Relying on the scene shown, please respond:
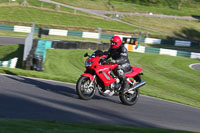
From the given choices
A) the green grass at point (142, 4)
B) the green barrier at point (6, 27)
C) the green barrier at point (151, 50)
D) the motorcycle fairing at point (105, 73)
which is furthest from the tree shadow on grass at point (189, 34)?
the motorcycle fairing at point (105, 73)

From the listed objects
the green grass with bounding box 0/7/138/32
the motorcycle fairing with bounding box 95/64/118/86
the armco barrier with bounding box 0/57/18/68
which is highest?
the green grass with bounding box 0/7/138/32

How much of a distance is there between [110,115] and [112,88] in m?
1.58

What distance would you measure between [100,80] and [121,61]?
813mm

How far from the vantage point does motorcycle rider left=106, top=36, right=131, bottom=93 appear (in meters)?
9.30

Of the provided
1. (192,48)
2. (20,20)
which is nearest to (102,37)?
(20,20)

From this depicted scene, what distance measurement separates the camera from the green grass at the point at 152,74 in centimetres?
1312

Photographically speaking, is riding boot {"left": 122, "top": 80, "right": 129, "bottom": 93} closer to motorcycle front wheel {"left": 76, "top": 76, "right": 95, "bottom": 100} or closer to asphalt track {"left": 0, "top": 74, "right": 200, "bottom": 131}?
asphalt track {"left": 0, "top": 74, "right": 200, "bottom": 131}

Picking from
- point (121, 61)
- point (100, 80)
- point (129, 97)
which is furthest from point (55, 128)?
point (129, 97)

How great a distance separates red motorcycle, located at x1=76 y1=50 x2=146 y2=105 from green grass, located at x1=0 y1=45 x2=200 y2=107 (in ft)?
8.70

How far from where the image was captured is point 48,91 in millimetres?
9852

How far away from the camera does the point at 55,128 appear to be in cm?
570

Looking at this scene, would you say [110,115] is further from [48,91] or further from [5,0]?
[5,0]

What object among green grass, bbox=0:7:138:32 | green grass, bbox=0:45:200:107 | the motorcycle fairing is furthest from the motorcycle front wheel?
green grass, bbox=0:7:138:32

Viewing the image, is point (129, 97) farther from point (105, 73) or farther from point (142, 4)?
point (142, 4)
